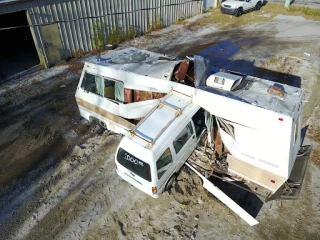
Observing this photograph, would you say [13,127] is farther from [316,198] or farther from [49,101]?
[316,198]

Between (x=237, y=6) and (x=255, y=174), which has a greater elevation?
(x=237, y=6)

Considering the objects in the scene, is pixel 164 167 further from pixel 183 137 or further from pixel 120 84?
pixel 120 84

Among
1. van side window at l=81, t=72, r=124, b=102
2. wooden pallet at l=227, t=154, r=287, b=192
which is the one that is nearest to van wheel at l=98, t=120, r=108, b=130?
van side window at l=81, t=72, r=124, b=102

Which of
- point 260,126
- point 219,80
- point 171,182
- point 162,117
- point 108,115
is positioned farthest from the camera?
point 108,115

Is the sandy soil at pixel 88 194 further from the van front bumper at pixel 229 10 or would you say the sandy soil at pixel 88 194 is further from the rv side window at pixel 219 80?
the van front bumper at pixel 229 10

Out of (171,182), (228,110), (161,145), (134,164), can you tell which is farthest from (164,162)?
(228,110)

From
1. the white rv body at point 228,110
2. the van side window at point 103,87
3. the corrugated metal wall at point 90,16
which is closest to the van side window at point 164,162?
the white rv body at point 228,110

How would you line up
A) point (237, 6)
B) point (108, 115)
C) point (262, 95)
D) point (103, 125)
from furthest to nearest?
point (237, 6)
point (103, 125)
point (108, 115)
point (262, 95)
